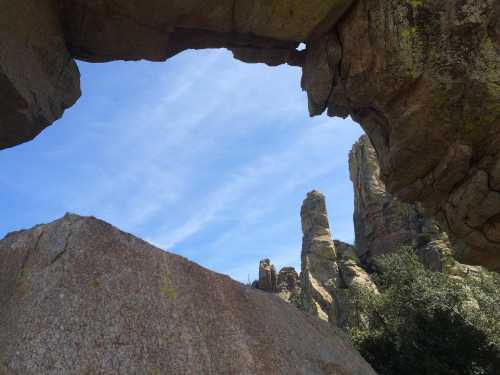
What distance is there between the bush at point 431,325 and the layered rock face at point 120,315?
17.3 meters

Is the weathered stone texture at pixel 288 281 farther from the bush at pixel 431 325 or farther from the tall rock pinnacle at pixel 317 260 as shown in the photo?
the bush at pixel 431 325

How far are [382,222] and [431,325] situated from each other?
89.2 feet

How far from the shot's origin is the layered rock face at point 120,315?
4141 millimetres

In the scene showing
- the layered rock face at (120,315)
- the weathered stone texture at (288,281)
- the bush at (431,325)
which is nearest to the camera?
the layered rock face at (120,315)

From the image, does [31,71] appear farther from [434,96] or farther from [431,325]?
[431,325]

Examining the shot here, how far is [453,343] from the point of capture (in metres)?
20.5

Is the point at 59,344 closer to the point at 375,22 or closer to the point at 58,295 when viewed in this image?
the point at 58,295

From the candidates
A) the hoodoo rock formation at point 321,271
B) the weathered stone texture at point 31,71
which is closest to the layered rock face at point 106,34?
the weathered stone texture at point 31,71

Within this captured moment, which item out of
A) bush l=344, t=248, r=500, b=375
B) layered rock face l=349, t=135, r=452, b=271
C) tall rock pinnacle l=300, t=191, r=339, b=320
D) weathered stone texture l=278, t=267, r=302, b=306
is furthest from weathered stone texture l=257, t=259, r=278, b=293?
bush l=344, t=248, r=500, b=375

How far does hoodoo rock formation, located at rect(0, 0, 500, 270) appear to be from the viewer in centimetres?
1141

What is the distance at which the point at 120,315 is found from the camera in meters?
4.64

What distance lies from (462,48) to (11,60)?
12.8m

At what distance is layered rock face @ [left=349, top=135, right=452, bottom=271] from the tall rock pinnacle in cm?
450

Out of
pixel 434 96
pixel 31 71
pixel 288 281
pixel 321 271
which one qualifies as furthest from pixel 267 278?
pixel 31 71
